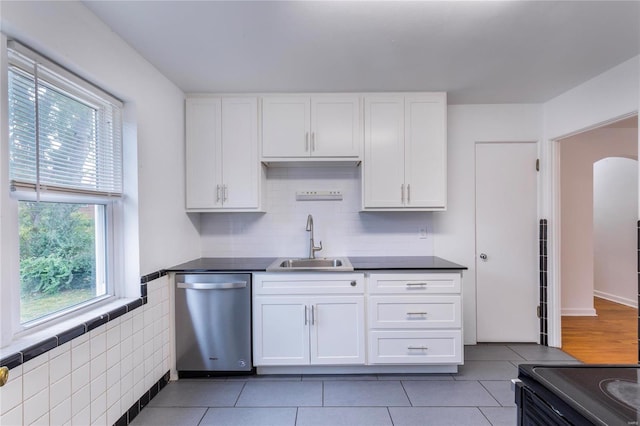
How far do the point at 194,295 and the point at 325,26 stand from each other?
2132mm

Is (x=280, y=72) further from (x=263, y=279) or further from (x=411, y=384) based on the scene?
(x=411, y=384)

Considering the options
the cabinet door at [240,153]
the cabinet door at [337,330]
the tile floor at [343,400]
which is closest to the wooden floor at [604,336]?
the tile floor at [343,400]

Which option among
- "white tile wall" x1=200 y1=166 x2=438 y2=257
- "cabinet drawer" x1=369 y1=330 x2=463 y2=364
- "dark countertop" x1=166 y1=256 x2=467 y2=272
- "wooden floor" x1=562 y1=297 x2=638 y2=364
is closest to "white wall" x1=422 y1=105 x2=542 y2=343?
"white tile wall" x1=200 y1=166 x2=438 y2=257

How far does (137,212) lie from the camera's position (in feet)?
6.46

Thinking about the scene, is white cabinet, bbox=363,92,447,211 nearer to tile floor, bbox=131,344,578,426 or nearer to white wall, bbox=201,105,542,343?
white wall, bbox=201,105,542,343

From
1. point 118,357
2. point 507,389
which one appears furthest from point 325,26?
point 507,389

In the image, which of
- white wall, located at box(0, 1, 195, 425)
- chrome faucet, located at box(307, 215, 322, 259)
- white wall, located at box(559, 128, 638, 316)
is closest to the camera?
white wall, located at box(0, 1, 195, 425)

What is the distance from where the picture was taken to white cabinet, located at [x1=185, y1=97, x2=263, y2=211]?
2.65 m

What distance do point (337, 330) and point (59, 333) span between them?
1.73 m

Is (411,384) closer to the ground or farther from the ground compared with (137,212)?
closer to the ground

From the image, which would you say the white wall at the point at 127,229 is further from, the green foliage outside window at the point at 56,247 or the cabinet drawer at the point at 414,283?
the cabinet drawer at the point at 414,283

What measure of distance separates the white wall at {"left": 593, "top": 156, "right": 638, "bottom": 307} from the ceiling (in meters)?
3.24

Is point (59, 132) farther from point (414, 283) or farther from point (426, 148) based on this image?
point (426, 148)

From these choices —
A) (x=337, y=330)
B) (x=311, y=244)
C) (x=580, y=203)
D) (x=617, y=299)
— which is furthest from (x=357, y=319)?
(x=617, y=299)
